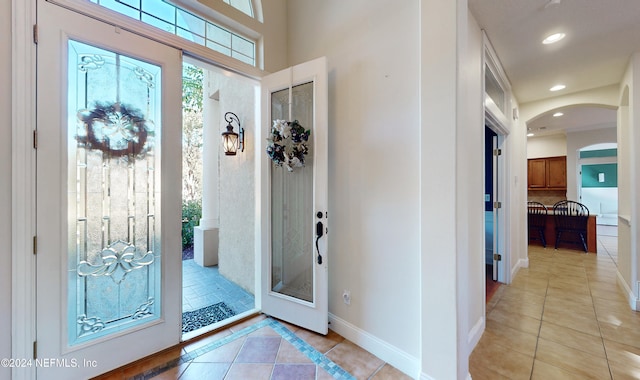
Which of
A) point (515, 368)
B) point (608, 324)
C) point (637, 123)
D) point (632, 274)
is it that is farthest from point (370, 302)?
point (637, 123)

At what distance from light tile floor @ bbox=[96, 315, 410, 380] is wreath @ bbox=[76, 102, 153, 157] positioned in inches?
64.0

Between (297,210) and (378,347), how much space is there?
1.36 metres

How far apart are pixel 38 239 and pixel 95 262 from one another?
34cm

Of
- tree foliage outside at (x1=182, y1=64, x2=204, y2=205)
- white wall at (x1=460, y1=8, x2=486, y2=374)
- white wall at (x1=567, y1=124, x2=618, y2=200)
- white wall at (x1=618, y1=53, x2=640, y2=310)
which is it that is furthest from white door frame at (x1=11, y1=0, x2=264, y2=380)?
white wall at (x1=567, y1=124, x2=618, y2=200)

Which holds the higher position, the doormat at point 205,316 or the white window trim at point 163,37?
the white window trim at point 163,37

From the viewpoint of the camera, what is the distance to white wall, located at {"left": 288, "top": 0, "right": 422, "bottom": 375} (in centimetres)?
178

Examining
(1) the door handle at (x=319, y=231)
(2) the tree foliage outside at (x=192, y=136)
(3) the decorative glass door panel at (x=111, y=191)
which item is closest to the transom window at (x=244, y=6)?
(3) the decorative glass door panel at (x=111, y=191)

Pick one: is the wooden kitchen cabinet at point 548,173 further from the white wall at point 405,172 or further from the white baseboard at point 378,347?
the white baseboard at point 378,347

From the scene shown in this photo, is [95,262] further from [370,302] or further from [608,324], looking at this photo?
[608,324]

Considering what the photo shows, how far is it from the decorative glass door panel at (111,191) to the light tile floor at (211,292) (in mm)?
1074

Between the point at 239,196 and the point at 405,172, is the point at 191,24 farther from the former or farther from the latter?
the point at 405,172

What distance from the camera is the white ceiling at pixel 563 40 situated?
2092mm

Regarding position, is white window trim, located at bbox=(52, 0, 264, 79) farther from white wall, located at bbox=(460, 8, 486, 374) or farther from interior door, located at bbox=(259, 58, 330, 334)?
white wall, located at bbox=(460, 8, 486, 374)

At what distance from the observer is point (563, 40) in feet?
8.43
